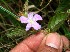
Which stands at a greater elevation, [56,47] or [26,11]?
[26,11]

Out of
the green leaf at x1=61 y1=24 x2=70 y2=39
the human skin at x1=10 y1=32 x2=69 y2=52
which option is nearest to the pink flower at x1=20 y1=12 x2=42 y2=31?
the human skin at x1=10 y1=32 x2=69 y2=52

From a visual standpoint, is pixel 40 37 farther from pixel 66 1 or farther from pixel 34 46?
pixel 66 1

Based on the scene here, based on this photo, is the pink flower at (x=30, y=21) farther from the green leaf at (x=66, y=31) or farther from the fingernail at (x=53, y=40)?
the green leaf at (x=66, y=31)

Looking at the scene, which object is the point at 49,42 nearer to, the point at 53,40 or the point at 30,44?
the point at 53,40

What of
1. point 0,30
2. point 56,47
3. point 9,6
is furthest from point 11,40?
point 56,47

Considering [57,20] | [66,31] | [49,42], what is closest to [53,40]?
[49,42]

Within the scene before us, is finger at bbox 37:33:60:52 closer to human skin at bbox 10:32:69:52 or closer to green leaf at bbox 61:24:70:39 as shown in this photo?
human skin at bbox 10:32:69:52
